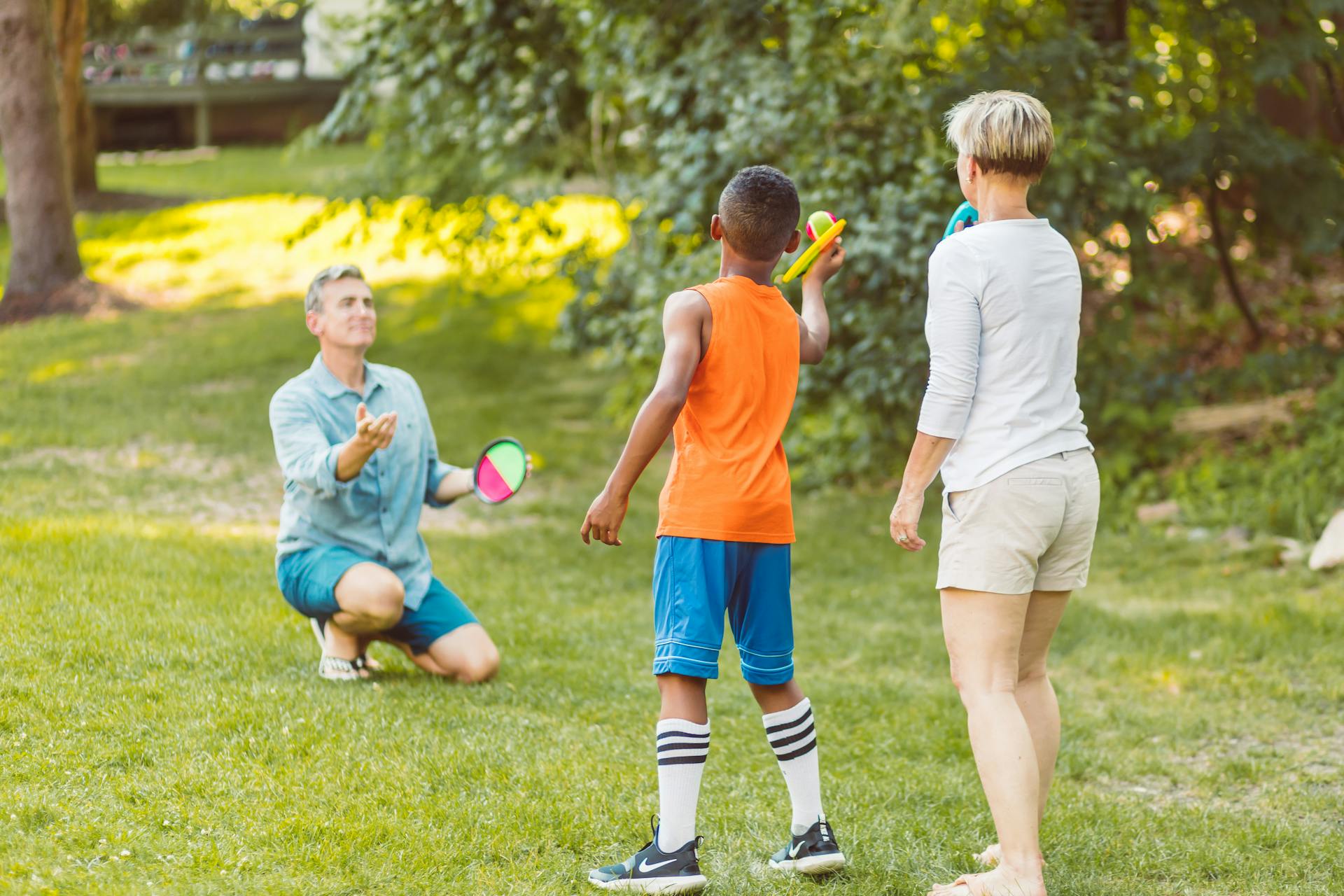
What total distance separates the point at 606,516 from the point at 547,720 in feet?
5.85

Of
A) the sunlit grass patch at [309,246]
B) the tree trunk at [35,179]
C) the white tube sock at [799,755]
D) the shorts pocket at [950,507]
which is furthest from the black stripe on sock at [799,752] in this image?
the tree trunk at [35,179]

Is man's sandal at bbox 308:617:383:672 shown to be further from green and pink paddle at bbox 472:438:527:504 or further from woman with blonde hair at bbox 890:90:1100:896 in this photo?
woman with blonde hair at bbox 890:90:1100:896

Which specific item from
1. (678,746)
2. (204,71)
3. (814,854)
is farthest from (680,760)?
(204,71)

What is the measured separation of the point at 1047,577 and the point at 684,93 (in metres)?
6.25

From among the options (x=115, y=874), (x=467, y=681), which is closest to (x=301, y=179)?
(x=467, y=681)

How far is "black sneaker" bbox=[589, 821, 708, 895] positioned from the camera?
3.30 m

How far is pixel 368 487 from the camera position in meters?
4.98

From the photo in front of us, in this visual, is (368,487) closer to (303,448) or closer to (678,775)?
(303,448)

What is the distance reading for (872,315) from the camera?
8211 millimetres

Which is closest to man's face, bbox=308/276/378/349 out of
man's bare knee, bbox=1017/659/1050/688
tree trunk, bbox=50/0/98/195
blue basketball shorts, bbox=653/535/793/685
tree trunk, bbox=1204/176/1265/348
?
blue basketball shorts, bbox=653/535/793/685

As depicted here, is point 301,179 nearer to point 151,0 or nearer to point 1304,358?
point 151,0

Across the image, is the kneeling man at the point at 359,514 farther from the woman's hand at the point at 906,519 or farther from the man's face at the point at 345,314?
the woman's hand at the point at 906,519

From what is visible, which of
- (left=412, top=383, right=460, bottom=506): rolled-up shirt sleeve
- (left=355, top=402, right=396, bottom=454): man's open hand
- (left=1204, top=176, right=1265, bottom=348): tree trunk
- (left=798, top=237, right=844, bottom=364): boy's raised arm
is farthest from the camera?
(left=1204, top=176, right=1265, bottom=348): tree trunk

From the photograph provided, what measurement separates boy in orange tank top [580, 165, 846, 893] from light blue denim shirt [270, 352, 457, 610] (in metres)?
1.85
